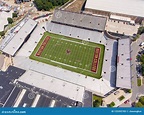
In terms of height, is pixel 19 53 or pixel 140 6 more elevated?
pixel 140 6

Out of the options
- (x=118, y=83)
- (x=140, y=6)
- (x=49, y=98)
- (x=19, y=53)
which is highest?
(x=140, y=6)

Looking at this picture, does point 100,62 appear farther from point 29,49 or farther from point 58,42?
point 29,49

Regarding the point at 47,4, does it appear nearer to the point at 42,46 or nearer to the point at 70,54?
the point at 42,46

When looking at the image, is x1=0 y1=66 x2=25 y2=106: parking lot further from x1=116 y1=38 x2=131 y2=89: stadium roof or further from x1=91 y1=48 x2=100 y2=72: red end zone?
x1=116 y1=38 x2=131 y2=89: stadium roof

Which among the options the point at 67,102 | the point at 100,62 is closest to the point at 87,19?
the point at 100,62

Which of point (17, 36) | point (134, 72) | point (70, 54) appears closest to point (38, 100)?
point (70, 54)

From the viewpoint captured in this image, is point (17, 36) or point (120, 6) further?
point (120, 6)
